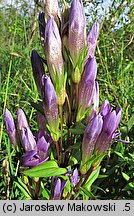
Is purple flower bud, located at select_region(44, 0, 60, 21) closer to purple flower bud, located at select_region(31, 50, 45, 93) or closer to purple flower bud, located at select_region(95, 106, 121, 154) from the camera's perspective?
purple flower bud, located at select_region(31, 50, 45, 93)

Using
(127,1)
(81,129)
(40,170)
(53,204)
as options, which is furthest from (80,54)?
(127,1)

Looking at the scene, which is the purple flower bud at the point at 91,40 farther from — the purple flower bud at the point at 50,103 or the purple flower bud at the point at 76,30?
the purple flower bud at the point at 50,103

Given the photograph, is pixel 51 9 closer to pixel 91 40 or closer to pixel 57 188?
pixel 91 40

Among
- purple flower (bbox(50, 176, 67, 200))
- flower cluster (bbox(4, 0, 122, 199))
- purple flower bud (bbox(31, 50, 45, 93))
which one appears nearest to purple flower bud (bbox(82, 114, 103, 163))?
flower cluster (bbox(4, 0, 122, 199))

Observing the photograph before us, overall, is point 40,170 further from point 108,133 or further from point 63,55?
point 63,55

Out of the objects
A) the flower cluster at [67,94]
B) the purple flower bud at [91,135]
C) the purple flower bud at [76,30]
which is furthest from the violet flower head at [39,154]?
the purple flower bud at [76,30]

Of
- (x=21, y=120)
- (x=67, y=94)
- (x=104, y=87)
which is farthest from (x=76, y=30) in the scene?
(x=104, y=87)

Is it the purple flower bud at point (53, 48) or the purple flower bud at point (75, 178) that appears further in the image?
the purple flower bud at point (75, 178)
